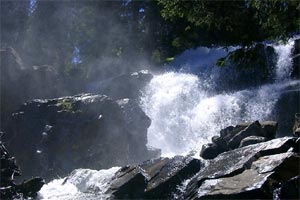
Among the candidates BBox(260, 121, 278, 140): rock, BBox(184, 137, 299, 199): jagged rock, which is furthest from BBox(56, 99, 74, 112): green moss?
BBox(184, 137, 299, 199): jagged rock

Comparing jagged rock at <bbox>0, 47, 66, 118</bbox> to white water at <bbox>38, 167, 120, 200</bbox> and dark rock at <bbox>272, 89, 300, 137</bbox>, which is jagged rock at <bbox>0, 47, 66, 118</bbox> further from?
dark rock at <bbox>272, 89, 300, 137</bbox>

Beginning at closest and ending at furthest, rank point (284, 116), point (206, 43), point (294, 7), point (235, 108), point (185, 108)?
point (294, 7), point (284, 116), point (235, 108), point (185, 108), point (206, 43)

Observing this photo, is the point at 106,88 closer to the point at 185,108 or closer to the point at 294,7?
the point at 185,108

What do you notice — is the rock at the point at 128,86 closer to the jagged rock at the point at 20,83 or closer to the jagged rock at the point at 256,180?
the jagged rock at the point at 20,83

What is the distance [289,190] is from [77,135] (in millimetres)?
16692

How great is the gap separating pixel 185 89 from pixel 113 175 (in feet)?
46.9

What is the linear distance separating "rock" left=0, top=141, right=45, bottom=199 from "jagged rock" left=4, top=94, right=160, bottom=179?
712 centimetres

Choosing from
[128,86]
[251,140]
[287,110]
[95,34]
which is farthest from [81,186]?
[95,34]

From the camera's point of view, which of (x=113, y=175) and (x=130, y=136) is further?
(x=130, y=136)

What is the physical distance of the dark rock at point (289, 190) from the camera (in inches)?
392

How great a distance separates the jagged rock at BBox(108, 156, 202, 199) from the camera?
13.1m

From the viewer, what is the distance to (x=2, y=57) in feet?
107

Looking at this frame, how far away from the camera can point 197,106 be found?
27.3m

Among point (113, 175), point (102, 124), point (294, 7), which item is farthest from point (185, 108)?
point (294, 7)
